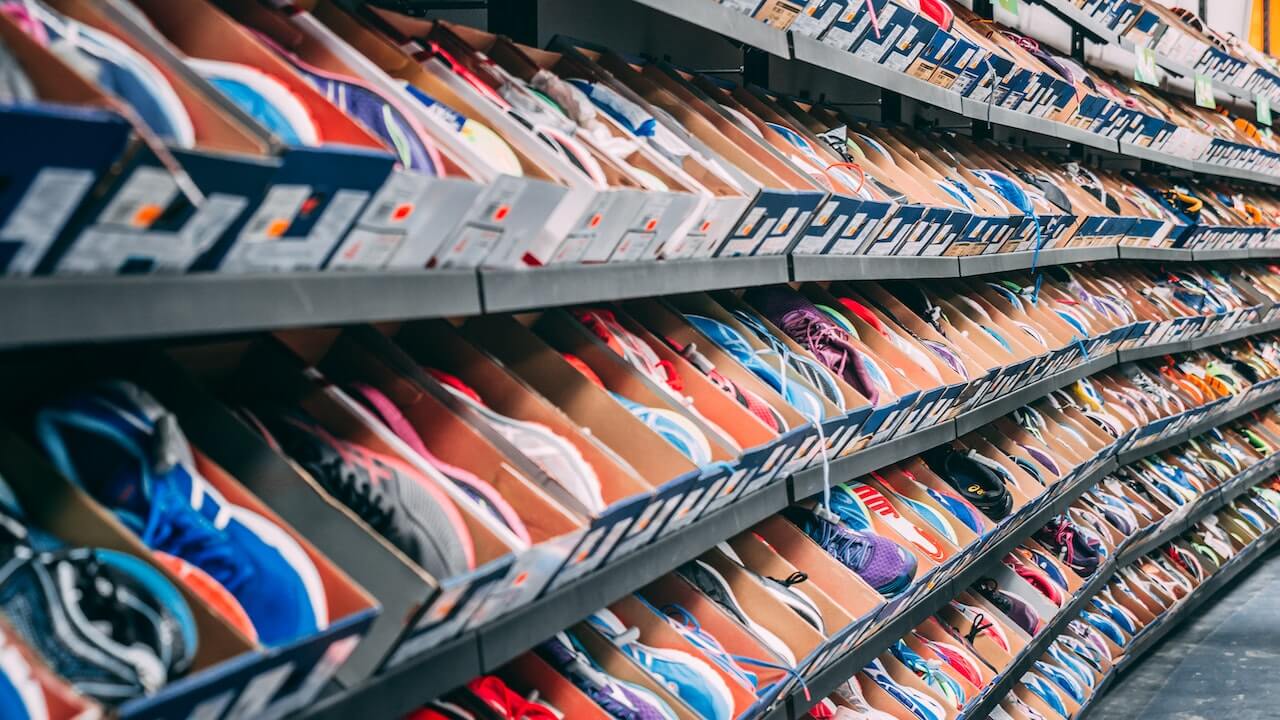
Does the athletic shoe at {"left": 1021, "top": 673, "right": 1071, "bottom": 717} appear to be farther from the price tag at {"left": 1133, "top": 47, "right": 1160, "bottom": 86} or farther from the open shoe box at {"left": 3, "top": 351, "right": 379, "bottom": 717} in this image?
the open shoe box at {"left": 3, "top": 351, "right": 379, "bottom": 717}

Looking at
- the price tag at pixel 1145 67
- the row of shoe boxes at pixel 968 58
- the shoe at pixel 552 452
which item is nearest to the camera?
the shoe at pixel 552 452

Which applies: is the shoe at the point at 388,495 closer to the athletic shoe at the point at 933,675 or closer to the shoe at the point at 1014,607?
the athletic shoe at the point at 933,675

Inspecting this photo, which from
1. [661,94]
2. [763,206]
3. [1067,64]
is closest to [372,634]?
[763,206]

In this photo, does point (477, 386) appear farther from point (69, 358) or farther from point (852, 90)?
point (852, 90)

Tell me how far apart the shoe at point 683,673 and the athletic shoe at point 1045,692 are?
2.15 metres

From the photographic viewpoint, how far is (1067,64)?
14.1 ft

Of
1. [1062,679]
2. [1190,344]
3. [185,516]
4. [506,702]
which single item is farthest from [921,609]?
[1190,344]

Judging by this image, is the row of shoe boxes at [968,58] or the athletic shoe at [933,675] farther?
the athletic shoe at [933,675]

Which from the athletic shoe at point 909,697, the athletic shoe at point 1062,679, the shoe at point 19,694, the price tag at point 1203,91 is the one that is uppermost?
the price tag at point 1203,91

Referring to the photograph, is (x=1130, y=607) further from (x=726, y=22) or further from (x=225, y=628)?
(x=225, y=628)

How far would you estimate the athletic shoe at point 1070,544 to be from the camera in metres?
4.01

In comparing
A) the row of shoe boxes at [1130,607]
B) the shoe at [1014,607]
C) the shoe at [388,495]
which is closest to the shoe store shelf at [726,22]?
the shoe at [388,495]

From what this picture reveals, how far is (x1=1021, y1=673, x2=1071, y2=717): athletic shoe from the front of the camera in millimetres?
3689

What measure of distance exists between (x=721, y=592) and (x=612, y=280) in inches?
29.5
